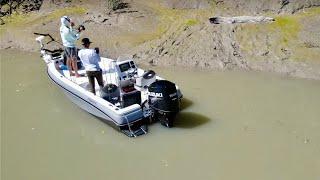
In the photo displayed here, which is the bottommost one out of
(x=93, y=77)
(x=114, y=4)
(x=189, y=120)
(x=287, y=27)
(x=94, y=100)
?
(x=189, y=120)

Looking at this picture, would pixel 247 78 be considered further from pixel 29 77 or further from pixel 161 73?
pixel 29 77

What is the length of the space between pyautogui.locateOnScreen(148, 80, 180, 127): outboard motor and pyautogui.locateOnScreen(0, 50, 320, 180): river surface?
0.38 m

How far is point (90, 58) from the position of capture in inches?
457

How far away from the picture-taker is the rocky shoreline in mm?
14664

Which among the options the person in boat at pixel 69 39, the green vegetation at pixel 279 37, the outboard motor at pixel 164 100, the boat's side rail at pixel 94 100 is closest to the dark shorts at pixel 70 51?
the person in boat at pixel 69 39

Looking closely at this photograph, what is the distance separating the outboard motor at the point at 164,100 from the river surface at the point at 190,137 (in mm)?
384

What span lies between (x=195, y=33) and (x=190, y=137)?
220 inches

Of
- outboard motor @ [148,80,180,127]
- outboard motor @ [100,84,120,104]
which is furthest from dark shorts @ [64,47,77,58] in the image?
outboard motor @ [148,80,180,127]

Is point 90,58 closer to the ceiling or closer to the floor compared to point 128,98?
closer to the ceiling

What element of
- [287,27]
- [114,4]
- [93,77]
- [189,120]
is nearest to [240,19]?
[287,27]

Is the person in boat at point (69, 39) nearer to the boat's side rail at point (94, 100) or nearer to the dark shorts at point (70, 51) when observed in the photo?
the dark shorts at point (70, 51)

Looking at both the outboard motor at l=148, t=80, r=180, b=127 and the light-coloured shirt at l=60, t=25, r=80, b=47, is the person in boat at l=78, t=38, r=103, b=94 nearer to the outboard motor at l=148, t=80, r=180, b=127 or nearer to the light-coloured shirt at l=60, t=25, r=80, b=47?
the light-coloured shirt at l=60, t=25, r=80, b=47

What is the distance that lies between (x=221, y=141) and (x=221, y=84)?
10.3 ft

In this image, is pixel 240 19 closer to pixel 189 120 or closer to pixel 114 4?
pixel 114 4
